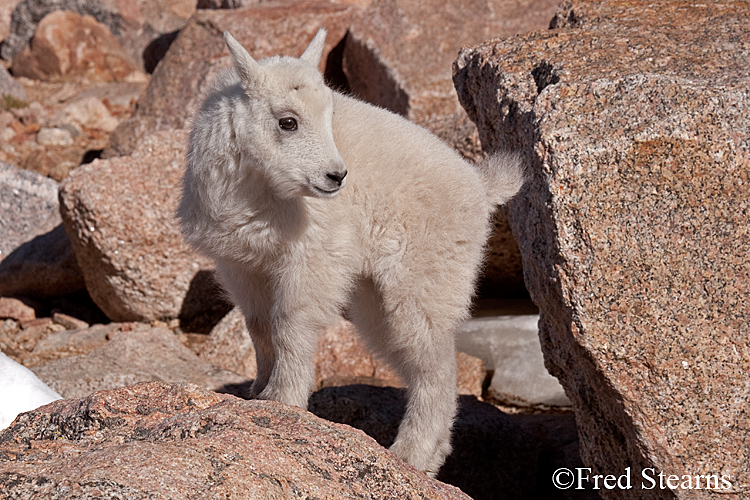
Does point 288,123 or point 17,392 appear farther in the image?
point 17,392

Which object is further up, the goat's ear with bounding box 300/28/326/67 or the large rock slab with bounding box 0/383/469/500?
the goat's ear with bounding box 300/28/326/67

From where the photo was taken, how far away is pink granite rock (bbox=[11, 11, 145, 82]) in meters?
16.7

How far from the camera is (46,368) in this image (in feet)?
21.0

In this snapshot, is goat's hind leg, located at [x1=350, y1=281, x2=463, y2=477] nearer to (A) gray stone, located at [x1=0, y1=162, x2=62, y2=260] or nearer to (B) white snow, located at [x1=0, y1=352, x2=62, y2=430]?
(B) white snow, located at [x1=0, y1=352, x2=62, y2=430]

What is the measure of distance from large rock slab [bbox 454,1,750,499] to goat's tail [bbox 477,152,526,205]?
20 cm

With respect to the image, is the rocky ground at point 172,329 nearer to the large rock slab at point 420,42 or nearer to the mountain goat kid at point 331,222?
the large rock slab at point 420,42

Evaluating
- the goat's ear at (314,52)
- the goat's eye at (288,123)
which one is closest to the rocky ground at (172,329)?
the goat's eye at (288,123)

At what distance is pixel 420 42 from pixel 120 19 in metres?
12.0

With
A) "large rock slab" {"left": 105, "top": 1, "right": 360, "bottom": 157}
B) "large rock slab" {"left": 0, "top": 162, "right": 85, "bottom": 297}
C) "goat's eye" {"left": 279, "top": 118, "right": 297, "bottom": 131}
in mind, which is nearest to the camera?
"goat's eye" {"left": 279, "top": 118, "right": 297, "bottom": 131}

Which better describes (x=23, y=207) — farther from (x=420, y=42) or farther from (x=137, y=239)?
(x=420, y=42)

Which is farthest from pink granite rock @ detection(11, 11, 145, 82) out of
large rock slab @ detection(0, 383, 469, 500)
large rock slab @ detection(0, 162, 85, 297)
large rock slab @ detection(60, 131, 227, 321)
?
large rock slab @ detection(0, 383, 469, 500)

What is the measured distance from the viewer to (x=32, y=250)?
30.3 feet

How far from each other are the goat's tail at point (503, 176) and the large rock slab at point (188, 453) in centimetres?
187

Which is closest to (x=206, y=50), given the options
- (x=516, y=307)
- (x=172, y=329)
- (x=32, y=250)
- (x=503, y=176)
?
(x=32, y=250)
